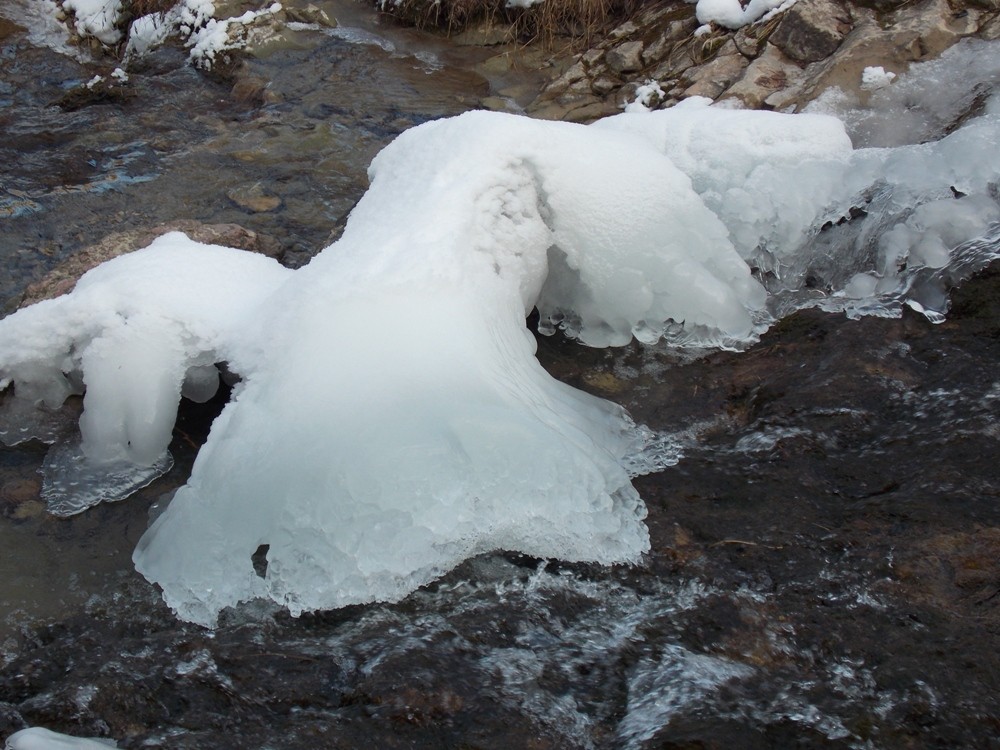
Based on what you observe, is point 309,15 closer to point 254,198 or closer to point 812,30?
point 254,198

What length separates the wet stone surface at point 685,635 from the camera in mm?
1923

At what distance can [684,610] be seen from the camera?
7.18 feet

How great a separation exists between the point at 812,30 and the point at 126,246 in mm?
3774

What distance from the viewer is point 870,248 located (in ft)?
10.7

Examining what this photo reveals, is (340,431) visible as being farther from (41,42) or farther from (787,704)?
(41,42)

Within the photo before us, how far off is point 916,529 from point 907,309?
1052 mm

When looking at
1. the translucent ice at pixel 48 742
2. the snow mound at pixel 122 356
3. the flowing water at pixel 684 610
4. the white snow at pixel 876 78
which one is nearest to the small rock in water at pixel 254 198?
the snow mound at pixel 122 356

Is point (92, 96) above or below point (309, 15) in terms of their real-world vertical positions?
below

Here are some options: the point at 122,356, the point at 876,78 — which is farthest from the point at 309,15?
the point at 122,356

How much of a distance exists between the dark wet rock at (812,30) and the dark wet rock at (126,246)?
120 inches

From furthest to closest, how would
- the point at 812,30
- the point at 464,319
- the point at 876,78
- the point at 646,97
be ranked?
the point at 646,97, the point at 812,30, the point at 876,78, the point at 464,319

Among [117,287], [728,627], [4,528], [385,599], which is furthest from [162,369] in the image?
[728,627]

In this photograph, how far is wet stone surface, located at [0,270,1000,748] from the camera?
6.31ft

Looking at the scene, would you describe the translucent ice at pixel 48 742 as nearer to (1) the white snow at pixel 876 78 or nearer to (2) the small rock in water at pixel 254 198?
(2) the small rock in water at pixel 254 198
